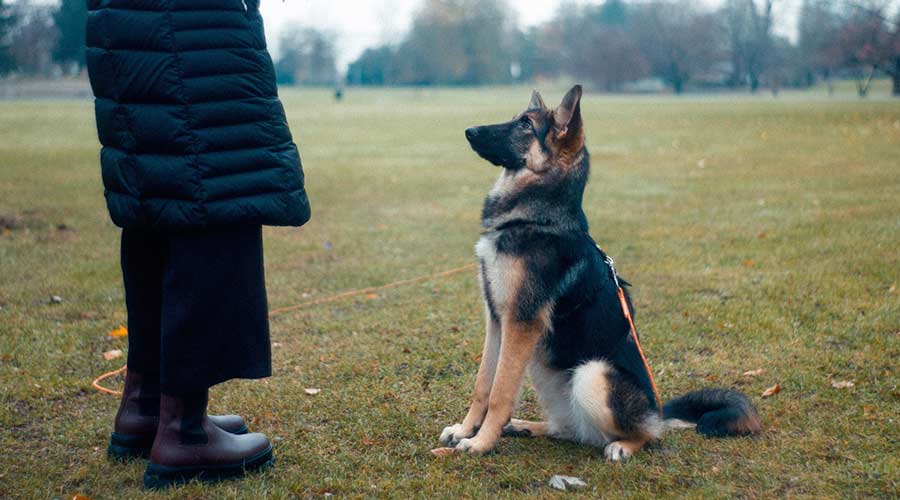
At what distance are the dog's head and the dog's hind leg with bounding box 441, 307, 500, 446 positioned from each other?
0.79 metres

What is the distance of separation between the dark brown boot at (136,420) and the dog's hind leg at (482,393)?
142 centimetres

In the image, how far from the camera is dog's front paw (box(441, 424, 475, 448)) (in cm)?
398

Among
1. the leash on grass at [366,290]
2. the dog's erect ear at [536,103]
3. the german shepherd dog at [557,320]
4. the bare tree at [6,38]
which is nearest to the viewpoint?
the german shepherd dog at [557,320]

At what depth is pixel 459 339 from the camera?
5.76 meters

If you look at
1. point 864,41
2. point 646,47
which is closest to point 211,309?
point 864,41

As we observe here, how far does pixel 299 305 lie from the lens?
6.86 metres

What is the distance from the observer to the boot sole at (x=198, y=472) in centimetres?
337

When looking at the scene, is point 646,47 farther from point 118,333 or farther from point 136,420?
point 136,420

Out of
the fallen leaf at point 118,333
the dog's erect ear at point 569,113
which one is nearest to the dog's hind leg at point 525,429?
the dog's erect ear at point 569,113

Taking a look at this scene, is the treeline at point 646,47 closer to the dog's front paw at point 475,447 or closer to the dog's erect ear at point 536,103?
the dog's erect ear at point 536,103

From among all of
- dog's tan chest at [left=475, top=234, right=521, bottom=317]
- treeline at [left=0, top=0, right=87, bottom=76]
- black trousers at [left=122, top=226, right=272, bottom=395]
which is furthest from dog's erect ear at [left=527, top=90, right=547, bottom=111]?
treeline at [left=0, top=0, right=87, bottom=76]

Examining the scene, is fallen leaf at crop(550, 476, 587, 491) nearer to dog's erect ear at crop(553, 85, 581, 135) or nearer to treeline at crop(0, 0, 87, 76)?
dog's erect ear at crop(553, 85, 581, 135)

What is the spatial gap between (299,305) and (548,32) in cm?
9295

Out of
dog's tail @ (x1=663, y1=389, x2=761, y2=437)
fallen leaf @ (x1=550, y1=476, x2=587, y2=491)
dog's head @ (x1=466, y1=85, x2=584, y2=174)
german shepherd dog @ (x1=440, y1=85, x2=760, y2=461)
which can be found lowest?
fallen leaf @ (x1=550, y1=476, x2=587, y2=491)
